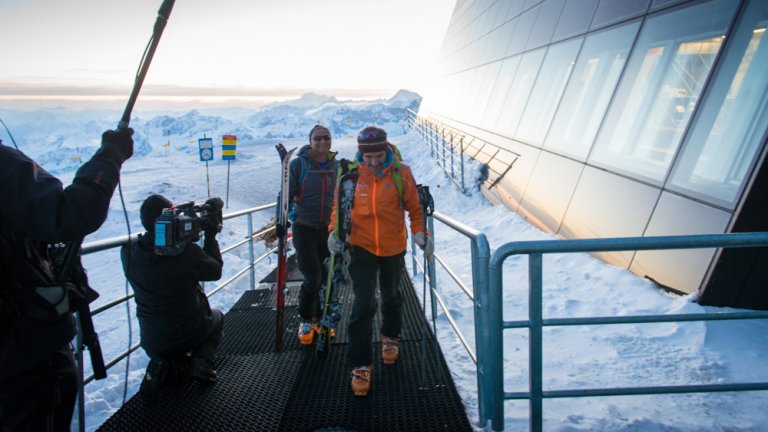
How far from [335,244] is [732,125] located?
4.30m

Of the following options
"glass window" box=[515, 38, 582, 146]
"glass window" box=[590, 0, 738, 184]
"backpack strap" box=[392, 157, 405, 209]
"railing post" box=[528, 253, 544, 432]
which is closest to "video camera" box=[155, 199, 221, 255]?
"backpack strap" box=[392, 157, 405, 209]

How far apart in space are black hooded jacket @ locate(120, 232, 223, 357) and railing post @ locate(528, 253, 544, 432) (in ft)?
8.45

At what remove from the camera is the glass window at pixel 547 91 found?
28.2 ft

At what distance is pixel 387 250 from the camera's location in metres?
3.44

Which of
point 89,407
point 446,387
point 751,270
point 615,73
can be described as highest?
point 615,73

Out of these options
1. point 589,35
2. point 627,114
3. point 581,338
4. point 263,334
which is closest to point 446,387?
point 581,338

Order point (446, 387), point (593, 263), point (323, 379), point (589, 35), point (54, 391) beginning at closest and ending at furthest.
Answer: point (54, 391) < point (446, 387) < point (323, 379) < point (593, 263) < point (589, 35)

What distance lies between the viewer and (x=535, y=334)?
251cm

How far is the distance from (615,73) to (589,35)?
1.57 metres

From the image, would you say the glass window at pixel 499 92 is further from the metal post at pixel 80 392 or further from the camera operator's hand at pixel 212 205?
the metal post at pixel 80 392

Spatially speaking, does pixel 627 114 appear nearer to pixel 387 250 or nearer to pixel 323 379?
pixel 387 250

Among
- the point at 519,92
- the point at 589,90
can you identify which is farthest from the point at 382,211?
the point at 519,92

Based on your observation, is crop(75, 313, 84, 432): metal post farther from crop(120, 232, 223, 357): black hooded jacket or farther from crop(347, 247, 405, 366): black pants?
crop(347, 247, 405, 366): black pants

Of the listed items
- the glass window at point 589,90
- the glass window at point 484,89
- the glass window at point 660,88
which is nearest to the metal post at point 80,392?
the glass window at point 660,88
